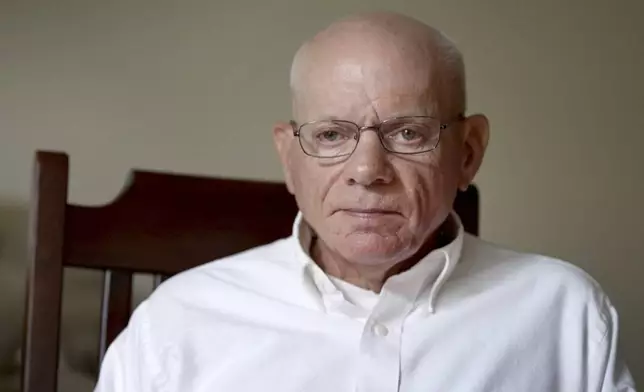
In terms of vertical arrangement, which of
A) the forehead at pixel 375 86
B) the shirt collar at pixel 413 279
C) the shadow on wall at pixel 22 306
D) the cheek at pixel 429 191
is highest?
the forehead at pixel 375 86

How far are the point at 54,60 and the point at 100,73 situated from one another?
78 millimetres

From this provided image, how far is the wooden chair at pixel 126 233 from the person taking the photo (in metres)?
1.10

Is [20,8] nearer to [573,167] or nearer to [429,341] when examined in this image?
[429,341]

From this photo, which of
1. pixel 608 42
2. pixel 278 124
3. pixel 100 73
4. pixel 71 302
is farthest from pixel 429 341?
pixel 608 42

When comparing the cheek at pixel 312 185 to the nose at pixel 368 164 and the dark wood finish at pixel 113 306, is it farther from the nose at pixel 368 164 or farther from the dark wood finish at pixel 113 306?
the dark wood finish at pixel 113 306

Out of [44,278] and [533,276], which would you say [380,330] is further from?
[44,278]

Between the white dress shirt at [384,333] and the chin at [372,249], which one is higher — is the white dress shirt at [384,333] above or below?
below

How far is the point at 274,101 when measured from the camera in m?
1.48

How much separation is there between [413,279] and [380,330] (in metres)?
0.08

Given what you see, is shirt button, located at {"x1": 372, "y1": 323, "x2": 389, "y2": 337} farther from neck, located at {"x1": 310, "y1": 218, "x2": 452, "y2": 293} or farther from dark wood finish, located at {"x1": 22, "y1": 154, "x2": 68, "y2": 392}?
dark wood finish, located at {"x1": 22, "y1": 154, "x2": 68, "y2": 392}

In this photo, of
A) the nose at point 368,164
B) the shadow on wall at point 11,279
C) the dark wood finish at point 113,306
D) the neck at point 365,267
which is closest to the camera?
the nose at point 368,164

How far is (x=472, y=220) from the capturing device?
1.31m

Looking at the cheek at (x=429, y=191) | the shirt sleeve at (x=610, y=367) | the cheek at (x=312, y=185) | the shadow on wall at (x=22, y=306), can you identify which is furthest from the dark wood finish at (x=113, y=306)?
the shirt sleeve at (x=610, y=367)

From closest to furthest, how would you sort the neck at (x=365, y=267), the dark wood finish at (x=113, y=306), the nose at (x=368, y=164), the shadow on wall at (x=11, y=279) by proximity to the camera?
the nose at (x=368, y=164), the neck at (x=365, y=267), the dark wood finish at (x=113, y=306), the shadow on wall at (x=11, y=279)
